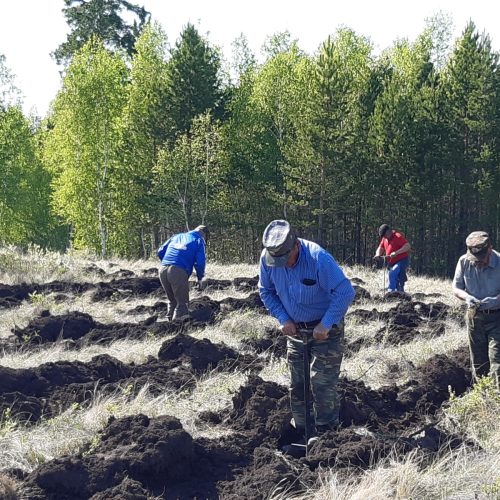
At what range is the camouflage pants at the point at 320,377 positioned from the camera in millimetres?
6203

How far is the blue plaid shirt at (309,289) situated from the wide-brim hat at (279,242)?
17 centimetres

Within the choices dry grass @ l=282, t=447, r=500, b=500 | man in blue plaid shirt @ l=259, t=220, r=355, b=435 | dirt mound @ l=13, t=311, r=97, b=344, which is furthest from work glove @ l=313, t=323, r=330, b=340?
dirt mound @ l=13, t=311, r=97, b=344

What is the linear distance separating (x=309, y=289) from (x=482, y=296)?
2.26 meters

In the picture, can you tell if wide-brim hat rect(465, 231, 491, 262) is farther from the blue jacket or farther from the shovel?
the blue jacket

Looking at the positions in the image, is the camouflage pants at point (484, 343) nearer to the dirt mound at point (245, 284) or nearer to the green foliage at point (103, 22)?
Result: the dirt mound at point (245, 284)

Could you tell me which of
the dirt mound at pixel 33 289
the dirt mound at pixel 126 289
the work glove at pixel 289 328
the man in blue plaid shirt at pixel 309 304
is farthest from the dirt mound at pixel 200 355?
the dirt mound at pixel 33 289

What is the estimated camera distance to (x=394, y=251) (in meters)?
15.7

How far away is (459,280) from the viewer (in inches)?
302

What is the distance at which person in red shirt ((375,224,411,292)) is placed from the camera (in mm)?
15602

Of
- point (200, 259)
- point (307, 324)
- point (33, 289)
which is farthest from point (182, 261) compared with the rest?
point (33, 289)

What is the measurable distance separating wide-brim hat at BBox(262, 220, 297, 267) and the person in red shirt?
961 cm

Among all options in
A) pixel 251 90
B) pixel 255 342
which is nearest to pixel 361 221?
pixel 251 90

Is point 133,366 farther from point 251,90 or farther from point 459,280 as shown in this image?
point 251,90

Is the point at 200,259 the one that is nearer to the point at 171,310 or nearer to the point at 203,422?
the point at 171,310
